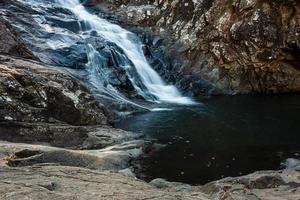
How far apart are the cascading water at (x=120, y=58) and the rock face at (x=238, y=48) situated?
4.86 ft

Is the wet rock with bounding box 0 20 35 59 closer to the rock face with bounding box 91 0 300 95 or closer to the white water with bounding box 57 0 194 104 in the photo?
the white water with bounding box 57 0 194 104

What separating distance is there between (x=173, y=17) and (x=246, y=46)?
4977 mm

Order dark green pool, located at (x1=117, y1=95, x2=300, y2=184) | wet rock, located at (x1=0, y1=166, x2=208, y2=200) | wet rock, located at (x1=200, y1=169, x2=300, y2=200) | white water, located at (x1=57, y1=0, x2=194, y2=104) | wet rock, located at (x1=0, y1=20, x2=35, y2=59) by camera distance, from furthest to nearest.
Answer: white water, located at (x1=57, y1=0, x2=194, y2=104) → wet rock, located at (x1=0, y1=20, x2=35, y2=59) → dark green pool, located at (x1=117, y1=95, x2=300, y2=184) → wet rock, located at (x1=200, y1=169, x2=300, y2=200) → wet rock, located at (x1=0, y1=166, x2=208, y2=200)

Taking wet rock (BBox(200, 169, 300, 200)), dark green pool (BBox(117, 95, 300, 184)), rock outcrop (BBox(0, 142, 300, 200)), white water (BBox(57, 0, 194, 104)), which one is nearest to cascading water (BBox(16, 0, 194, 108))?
white water (BBox(57, 0, 194, 104))

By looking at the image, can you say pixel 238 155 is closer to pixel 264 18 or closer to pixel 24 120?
pixel 24 120

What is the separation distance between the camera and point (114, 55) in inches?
831

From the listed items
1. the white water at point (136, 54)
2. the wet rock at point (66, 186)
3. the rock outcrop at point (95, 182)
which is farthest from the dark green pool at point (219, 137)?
the wet rock at point (66, 186)

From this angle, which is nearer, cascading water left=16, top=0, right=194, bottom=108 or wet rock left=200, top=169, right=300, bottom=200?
wet rock left=200, top=169, right=300, bottom=200

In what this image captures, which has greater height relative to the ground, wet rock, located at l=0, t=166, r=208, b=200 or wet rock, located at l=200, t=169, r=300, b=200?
wet rock, located at l=0, t=166, r=208, b=200

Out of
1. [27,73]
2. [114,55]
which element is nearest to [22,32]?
[114,55]

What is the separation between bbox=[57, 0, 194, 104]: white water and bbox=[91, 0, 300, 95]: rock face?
1222 mm

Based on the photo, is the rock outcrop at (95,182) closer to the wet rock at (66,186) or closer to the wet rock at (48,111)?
the wet rock at (66,186)

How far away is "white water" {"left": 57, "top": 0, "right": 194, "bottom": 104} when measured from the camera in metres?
20.9

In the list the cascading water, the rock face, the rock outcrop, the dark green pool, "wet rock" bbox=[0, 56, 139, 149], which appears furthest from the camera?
the rock face
